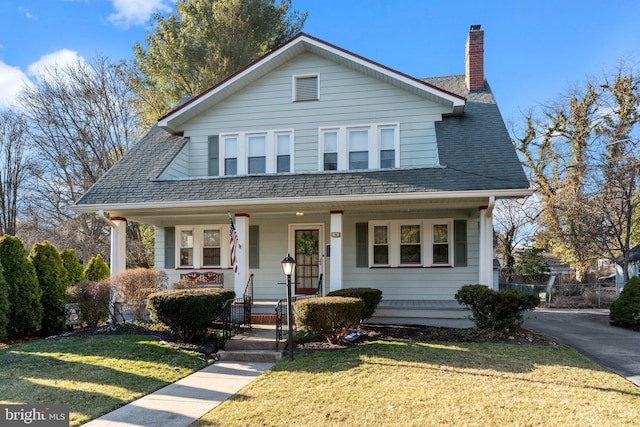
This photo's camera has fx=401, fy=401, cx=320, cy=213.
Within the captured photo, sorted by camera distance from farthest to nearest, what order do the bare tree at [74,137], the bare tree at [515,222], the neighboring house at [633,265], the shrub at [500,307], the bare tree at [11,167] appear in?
the bare tree at [515,222], the bare tree at [11,167], the bare tree at [74,137], the neighboring house at [633,265], the shrub at [500,307]

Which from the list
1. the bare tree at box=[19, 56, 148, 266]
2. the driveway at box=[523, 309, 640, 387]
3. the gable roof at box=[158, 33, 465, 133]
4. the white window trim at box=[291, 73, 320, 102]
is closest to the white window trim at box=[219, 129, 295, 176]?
the white window trim at box=[291, 73, 320, 102]

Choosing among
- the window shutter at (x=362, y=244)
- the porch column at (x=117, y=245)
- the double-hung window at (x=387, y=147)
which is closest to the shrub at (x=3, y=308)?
the porch column at (x=117, y=245)

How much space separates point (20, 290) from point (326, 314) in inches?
291

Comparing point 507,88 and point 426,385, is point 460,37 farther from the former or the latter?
point 426,385

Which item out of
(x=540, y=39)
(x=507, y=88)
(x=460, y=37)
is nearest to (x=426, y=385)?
(x=460, y=37)

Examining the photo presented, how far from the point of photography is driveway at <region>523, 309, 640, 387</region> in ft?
23.6

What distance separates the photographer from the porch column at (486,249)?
9.37m

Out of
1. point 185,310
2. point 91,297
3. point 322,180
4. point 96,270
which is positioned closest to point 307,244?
point 322,180

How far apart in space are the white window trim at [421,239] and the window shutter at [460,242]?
103 mm

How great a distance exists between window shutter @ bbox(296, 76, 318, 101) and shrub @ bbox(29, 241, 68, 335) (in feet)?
26.4

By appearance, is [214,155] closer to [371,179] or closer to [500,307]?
[371,179]

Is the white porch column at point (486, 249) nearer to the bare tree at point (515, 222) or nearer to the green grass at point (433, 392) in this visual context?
the green grass at point (433, 392)

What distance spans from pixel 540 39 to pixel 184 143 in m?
14.4

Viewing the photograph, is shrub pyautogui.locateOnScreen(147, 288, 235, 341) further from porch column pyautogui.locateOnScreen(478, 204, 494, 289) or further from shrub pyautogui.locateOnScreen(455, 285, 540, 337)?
porch column pyautogui.locateOnScreen(478, 204, 494, 289)
